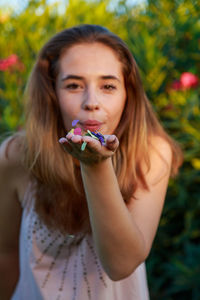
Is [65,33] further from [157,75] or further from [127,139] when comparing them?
[157,75]

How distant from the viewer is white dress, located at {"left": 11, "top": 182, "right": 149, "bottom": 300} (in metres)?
1.34

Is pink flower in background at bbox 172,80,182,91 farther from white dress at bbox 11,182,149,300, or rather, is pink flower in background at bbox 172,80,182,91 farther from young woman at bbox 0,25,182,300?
white dress at bbox 11,182,149,300

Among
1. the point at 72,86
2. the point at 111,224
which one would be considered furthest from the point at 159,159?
the point at 111,224

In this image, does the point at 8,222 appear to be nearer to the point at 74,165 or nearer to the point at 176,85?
the point at 74,165

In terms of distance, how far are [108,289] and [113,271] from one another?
32 centimetres

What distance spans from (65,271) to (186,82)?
1.35 meters

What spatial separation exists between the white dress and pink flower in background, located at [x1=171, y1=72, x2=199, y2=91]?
1.19 meters

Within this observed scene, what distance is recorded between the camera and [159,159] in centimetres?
146

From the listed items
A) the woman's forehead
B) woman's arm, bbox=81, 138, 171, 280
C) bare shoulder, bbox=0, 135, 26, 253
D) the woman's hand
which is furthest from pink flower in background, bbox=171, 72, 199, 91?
the woman's hand

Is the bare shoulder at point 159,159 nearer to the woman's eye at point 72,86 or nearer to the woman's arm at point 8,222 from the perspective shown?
the woman's eye at point 72,86

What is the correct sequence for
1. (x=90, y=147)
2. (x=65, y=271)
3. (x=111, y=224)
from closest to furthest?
(x=90, y=147) < (x=111, y=224) < (x=65, y=271)

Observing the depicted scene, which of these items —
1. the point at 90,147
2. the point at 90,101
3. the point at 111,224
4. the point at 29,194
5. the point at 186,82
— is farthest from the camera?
the point at 186,82

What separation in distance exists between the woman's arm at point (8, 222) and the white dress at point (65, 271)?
0.13 meters

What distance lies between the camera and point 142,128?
1.44m
